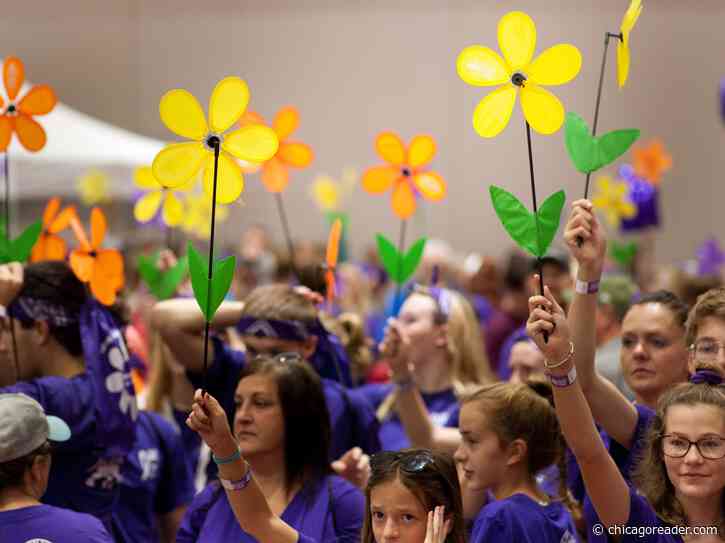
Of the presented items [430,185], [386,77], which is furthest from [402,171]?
[386,77]

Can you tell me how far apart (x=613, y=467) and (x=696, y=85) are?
36.2ft

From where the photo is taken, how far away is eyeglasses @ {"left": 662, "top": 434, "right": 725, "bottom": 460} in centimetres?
266

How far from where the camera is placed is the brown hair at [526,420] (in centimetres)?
310

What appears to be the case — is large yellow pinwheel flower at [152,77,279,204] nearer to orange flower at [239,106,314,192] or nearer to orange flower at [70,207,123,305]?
orange flower at [70,207,123,305]

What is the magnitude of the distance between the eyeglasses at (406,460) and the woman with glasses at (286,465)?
0.28 m

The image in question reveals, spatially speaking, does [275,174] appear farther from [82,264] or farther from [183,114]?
[183,114]

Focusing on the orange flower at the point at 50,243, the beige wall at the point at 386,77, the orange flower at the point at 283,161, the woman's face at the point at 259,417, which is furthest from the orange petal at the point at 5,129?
the beige wall at the point at 386,77

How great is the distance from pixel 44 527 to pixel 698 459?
152cm

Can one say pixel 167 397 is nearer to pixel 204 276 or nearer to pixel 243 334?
pixel 243 334

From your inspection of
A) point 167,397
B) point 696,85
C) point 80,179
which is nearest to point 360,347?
point 167,397

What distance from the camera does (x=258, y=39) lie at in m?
12.0

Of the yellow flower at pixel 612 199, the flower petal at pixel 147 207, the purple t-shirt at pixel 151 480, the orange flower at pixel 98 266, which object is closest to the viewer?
the orange flower at pixel 98 266

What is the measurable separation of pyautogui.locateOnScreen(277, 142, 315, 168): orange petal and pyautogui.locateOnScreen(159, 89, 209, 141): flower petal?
1465mm

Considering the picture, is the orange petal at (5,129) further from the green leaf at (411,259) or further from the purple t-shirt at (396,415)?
the purple t-shirt at (396,415)
